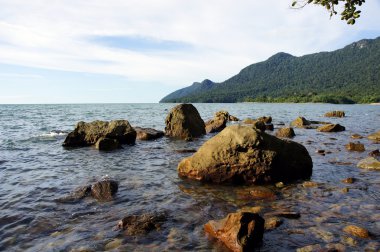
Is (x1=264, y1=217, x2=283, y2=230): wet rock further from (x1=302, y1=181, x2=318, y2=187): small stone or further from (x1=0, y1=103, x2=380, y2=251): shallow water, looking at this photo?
(x1=302, y1=181, x2=318, y2=187): small stone

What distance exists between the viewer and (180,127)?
2714cm

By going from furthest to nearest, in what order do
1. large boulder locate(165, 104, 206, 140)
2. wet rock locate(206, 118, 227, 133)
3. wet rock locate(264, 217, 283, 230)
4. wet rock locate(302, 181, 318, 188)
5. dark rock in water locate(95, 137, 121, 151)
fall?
wet rock locate(206, 118, 227, 133)
large boulder locate(165, 104, 206, 140)
dark rock in water locate(95, 137, 121, 151)
wet rock locate(302, 181, 318, 188)
wet rock locate(264, 217, 283, 230)

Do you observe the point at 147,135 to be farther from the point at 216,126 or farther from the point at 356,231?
the point at 356,231

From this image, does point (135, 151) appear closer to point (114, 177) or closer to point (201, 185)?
point (114, 177)

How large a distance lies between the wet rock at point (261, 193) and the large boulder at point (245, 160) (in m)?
0.88

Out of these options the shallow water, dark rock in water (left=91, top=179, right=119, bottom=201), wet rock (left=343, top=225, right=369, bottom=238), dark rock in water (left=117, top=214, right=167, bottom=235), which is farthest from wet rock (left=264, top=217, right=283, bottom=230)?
dark rock in water (left=91, top=179, right=119, bottom=201)

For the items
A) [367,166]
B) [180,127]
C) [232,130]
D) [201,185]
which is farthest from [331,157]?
[180,127]

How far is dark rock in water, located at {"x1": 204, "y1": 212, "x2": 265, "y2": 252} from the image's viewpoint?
6520 mm

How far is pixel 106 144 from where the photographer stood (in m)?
20.3

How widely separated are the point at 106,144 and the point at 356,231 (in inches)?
616

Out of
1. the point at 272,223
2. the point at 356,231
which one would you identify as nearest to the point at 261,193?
the point at 272,223

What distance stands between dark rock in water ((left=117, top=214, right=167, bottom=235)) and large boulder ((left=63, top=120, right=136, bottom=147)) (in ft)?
47.6

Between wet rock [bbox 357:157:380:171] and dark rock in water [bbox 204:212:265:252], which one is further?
wet rock [bbox 357:157:380:171]

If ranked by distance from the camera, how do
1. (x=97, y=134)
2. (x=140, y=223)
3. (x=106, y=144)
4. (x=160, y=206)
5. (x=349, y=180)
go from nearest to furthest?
(x=140, y=223)
(x=160, y=206)
(x=349, y=180)
(x=106, y=144)
(x=97, y=134)
